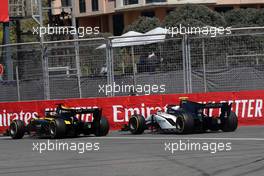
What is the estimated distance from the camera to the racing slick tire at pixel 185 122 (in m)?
17.3

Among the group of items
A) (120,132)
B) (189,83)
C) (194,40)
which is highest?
(194,40)

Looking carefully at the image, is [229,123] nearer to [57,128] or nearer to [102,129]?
[102,129]

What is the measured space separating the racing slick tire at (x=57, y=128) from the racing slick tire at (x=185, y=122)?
289cm

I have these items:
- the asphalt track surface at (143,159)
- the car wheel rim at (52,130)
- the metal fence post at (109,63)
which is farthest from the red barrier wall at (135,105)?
the car wheel rim at (52,130)

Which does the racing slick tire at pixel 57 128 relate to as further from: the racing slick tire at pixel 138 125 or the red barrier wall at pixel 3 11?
the red barrier wall at pixel 3 11

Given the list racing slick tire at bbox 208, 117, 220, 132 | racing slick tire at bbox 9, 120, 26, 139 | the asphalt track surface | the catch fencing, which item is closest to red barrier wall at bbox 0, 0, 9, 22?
the catch fencing

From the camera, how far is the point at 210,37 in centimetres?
2080

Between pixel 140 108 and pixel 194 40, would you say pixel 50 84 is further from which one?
pixel 194 40

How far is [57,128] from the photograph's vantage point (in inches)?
690

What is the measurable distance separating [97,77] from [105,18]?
169 feet

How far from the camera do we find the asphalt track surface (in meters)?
10.9

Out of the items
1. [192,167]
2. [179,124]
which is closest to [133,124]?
[179,124]

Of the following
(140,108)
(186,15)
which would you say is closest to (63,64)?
(140,108)

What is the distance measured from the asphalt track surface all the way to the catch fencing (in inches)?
169
